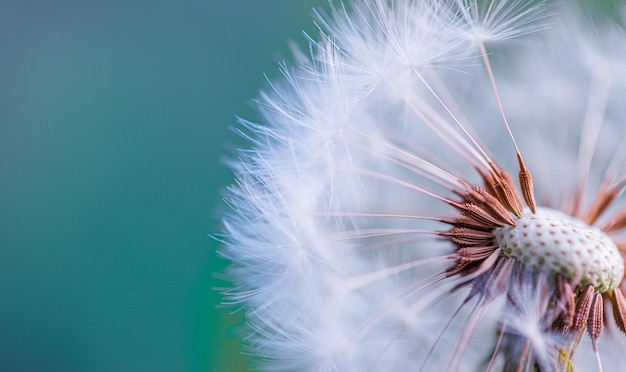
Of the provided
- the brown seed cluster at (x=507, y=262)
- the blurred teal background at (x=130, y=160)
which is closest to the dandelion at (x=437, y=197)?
the brown seed cluster at (x=507, y=262)

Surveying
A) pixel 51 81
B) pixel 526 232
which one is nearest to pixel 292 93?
pixel 526 232

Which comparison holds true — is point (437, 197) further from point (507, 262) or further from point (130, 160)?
point (130, 160)

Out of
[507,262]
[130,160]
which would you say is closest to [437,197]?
[507,262]

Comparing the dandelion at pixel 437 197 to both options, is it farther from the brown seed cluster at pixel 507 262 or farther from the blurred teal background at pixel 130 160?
the blurred teal background at pixel 130 160

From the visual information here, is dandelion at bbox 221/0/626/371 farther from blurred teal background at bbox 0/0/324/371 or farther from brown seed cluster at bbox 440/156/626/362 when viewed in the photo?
blurred teal background at bbox 0/0/324/371

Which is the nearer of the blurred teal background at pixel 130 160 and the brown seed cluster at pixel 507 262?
the brown seed cluster at pixel 507 262

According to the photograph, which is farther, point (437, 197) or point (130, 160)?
point (130, 160)
